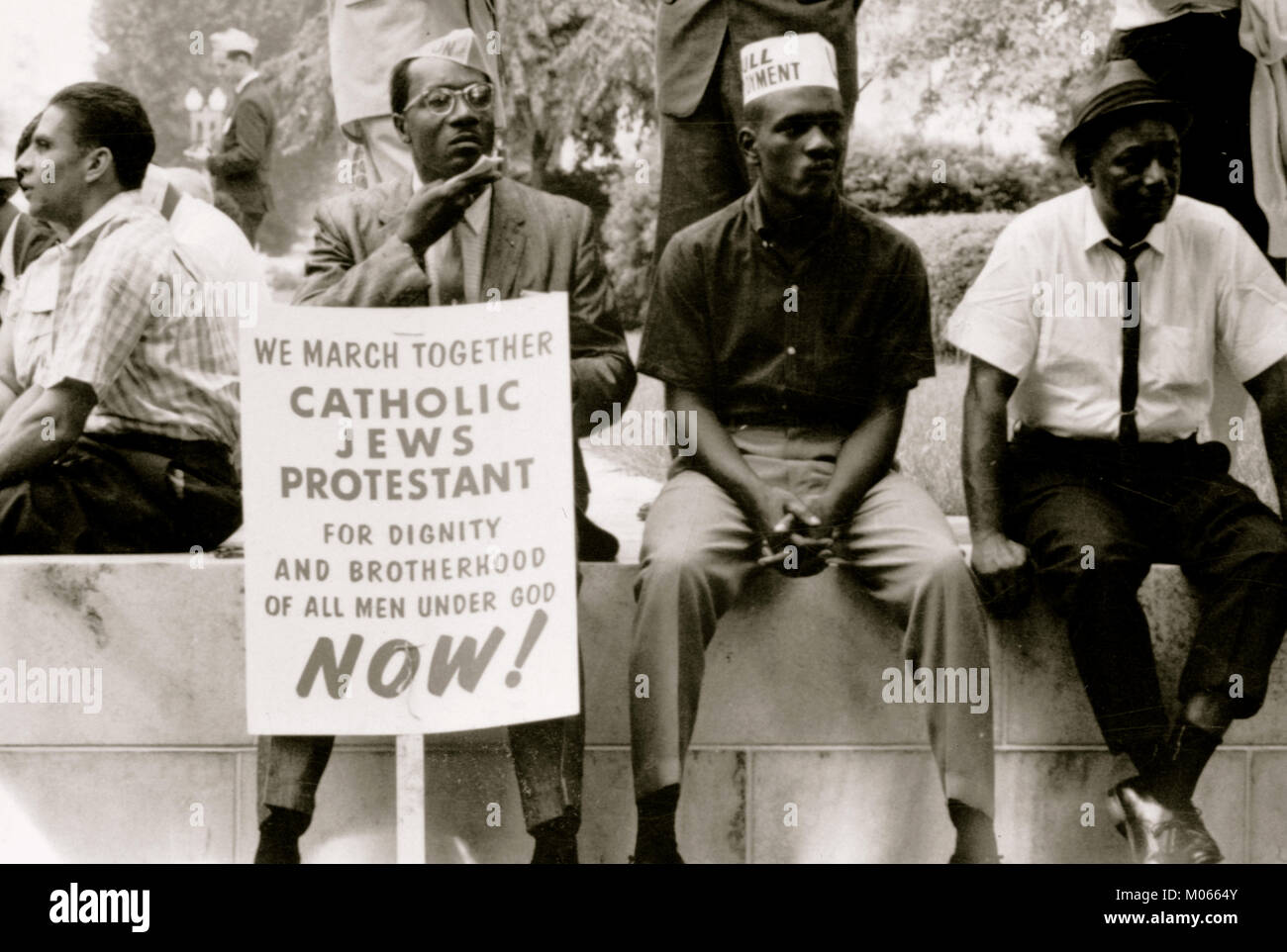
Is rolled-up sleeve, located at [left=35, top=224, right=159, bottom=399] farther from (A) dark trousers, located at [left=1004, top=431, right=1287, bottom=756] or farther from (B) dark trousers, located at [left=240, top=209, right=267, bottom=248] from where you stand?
(A) dark trousers, located at [left=1004, top=431, right=1287, bottom=756]

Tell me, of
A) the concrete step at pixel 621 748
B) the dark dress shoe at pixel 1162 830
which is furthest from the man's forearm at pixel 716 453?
the dark dress shoe at pixel 1162 830

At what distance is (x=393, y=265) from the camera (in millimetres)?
4340

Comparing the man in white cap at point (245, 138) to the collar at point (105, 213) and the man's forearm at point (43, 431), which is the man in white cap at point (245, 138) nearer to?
the collar at point (105, 213)

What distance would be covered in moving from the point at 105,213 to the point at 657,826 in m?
1.93

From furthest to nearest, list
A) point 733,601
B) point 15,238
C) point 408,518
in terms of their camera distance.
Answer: point 15,238
point 733,601
point 408,518

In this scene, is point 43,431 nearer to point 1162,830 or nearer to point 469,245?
point 469,245

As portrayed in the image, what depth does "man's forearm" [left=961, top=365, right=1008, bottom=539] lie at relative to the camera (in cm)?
444

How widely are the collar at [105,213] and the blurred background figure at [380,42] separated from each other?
53 centimetres

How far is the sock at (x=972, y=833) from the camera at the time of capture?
426 centimetres

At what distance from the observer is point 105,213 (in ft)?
15.0

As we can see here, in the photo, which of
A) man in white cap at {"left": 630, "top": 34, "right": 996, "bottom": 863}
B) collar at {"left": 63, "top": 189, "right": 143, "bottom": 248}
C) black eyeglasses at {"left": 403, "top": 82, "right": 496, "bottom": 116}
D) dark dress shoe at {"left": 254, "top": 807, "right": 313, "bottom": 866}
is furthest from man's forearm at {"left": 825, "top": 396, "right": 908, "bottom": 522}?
A: collar at {"left": 63, "top": 189, "right": 143, "bottom": 248}

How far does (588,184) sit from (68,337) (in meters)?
1.28

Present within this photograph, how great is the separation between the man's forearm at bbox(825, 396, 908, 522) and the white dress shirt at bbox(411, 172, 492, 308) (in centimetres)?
92

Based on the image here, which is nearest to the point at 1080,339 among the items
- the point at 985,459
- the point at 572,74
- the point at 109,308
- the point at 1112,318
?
the point at 1112,318
